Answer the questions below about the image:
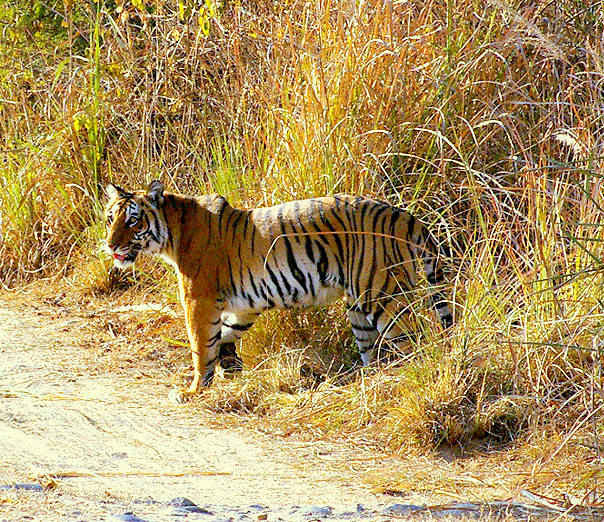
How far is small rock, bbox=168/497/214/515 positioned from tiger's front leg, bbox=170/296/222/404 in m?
1.80

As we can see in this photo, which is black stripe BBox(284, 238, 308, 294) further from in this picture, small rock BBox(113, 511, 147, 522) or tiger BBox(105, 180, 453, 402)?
small rock BBox(113, 511, 147, 522)

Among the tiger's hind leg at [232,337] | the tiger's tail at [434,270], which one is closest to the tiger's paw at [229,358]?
the tiger's hind leg at [232,337]

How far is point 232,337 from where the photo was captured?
243 inches

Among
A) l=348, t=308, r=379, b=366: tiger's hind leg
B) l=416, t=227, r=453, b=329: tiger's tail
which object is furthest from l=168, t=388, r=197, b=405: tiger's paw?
l=416, t=227, r=453, b=329: tiger's tail

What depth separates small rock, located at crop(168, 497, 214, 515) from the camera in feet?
13.0

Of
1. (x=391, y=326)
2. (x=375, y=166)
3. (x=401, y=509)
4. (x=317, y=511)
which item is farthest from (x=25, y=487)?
(x=375, y=166)

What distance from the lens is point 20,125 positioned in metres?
9.09

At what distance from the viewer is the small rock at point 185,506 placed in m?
3.95

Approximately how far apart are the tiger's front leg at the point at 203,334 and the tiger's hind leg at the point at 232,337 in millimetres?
203

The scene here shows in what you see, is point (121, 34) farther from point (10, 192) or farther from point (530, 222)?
point (530, 222)

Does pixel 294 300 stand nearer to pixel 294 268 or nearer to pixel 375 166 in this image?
pixel 294 268

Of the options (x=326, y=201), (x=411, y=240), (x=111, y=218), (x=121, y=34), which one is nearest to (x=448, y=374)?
(x=411, y=240)

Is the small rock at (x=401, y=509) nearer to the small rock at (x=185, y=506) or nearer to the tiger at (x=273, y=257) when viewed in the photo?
the small rock at (x=185, y=506)

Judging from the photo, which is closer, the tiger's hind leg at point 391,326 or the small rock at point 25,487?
the small rock at point 25,487
